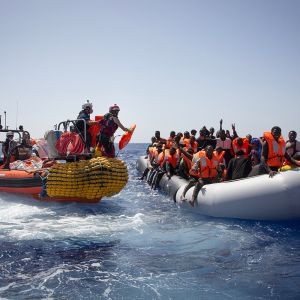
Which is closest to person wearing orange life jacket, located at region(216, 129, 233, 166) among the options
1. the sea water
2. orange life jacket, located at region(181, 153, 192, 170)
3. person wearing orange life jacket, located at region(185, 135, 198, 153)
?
person wearing orange life jacket, located at region(185, 135, 198, 153)

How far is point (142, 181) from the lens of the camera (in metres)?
14.2

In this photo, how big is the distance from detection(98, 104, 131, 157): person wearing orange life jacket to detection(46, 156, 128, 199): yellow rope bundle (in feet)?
1.13

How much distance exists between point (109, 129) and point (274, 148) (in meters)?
3.22

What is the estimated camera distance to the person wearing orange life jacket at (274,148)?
6.71 m

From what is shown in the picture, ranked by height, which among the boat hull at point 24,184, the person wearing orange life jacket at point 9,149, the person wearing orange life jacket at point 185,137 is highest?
the person wearing orange life jacket at point 185,137

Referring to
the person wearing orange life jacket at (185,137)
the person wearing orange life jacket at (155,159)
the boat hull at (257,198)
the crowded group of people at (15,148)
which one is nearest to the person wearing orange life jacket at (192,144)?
the person wearing orange life jacket at (185,137)

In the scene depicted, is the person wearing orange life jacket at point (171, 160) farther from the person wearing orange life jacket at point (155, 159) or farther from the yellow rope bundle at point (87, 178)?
the yellow rope bundle at point (87, 178)

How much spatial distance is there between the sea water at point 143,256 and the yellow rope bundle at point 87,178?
1.74 feet

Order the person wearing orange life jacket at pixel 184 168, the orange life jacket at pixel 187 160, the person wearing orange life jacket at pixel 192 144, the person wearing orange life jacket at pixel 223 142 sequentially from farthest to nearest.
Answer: the person wearing orange life jacket at pixel 192 144 → the person wearing orange life jacket at pixel 223 142 → the person wearing orange life jacket at pixel 184 168 → the orange life jacket at pixel 187 160

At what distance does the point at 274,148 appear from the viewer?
22.1 feet

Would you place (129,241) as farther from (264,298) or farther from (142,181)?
(142,181)

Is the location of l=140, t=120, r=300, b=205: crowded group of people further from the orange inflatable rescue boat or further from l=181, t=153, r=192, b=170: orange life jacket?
the orange inflatable rescue boat

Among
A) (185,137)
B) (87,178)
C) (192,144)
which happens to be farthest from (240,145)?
(87,178)

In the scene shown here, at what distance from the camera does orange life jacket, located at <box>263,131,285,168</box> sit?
6.72 metres
